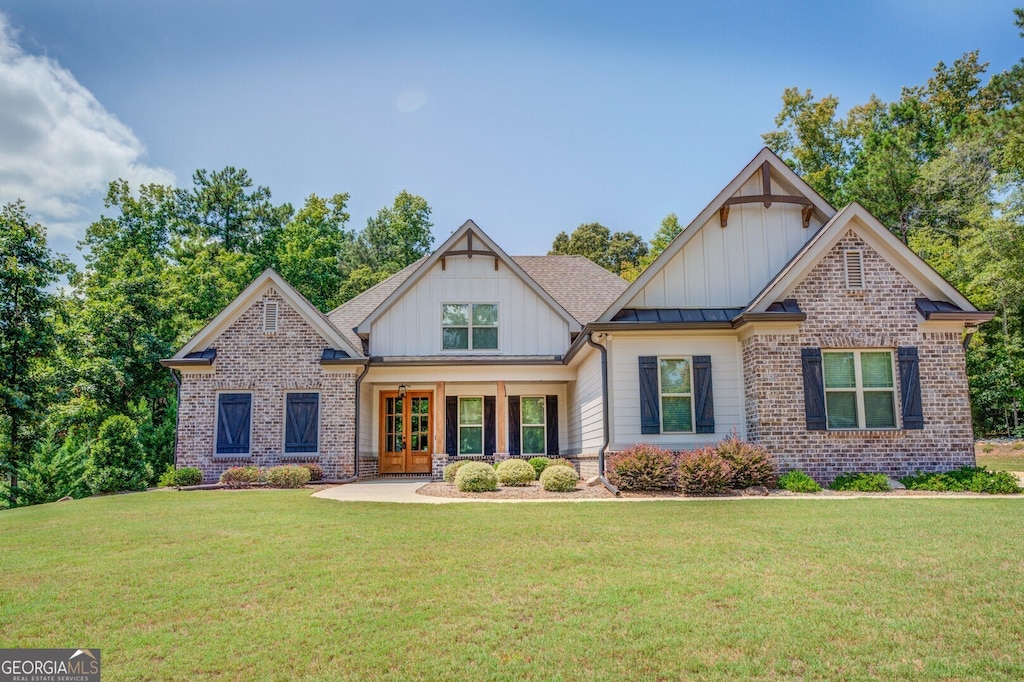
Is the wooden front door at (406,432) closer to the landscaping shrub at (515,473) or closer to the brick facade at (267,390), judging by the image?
the brick facade at (267,390)

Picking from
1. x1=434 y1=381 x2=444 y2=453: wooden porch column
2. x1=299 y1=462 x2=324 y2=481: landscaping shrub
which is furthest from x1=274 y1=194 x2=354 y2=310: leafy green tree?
x1=299 y1=462 x2=324 y2=481: landscaping shrub

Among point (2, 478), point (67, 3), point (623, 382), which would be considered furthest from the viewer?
point (2, 478)

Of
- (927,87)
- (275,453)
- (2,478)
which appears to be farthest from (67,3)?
(927,87)

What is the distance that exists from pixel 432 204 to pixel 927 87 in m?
30.4

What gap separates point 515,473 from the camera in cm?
1418

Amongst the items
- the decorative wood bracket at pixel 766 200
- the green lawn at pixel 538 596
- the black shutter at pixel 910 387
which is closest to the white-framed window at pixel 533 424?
the decorative wood bracket at pixel 766 200

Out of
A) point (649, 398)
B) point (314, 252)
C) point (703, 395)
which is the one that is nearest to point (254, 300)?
point (649, 398)

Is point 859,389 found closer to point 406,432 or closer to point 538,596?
point 538,596

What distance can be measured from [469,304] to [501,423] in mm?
3612

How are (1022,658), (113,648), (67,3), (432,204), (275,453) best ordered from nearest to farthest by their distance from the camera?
1. (1022,658)
2. (113,648)
3. (67,3)
4. (275,453)
5. (432,204)

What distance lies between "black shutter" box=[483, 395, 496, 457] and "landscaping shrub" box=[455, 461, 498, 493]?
643cm

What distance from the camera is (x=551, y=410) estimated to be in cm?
2053

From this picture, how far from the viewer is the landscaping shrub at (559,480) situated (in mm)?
13016

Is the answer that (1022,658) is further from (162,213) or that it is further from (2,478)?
(162,213)
